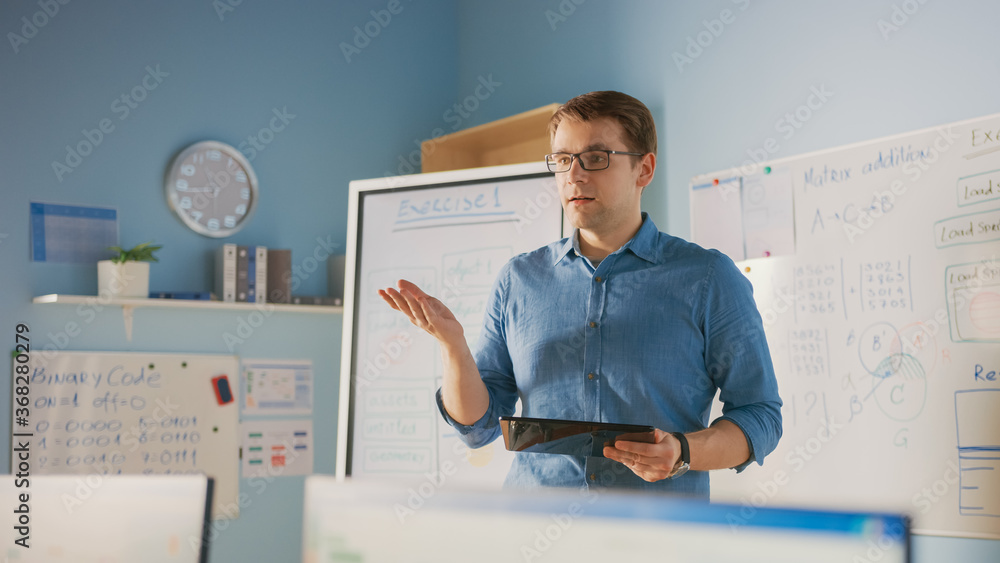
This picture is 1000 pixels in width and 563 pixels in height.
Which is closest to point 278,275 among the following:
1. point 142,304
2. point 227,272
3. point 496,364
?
point 227,272

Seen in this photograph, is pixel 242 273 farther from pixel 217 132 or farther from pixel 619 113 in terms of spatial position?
pixel 619 113

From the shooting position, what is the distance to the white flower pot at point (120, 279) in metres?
2.71

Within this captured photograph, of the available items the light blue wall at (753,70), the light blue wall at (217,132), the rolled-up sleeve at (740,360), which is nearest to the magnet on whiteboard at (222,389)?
the light blue wall at (217,132)

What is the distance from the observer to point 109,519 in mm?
719

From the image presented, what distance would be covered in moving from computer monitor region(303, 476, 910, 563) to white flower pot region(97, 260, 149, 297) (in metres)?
2.43

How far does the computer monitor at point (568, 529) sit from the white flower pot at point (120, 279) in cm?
243

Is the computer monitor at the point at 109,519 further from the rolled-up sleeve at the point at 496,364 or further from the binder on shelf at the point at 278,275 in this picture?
the binder on shelf at the point at 278,275

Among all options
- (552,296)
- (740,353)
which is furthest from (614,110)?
(740,353)

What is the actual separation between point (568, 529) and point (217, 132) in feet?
9.76

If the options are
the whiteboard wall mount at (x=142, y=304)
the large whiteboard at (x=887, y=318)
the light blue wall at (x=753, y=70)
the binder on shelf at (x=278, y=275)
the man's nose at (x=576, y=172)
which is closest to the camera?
the man's nose at (x=576, y=172)

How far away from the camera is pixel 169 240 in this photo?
117 inches

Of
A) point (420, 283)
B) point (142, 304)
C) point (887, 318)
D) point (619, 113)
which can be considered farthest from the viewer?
point (142, 304)

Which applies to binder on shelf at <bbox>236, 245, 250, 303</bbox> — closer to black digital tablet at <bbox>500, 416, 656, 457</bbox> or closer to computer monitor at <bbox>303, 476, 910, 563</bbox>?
black digital tablet at <bbox>500, 416, 656, 457</bbox>

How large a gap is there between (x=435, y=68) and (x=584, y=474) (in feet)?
9.24
